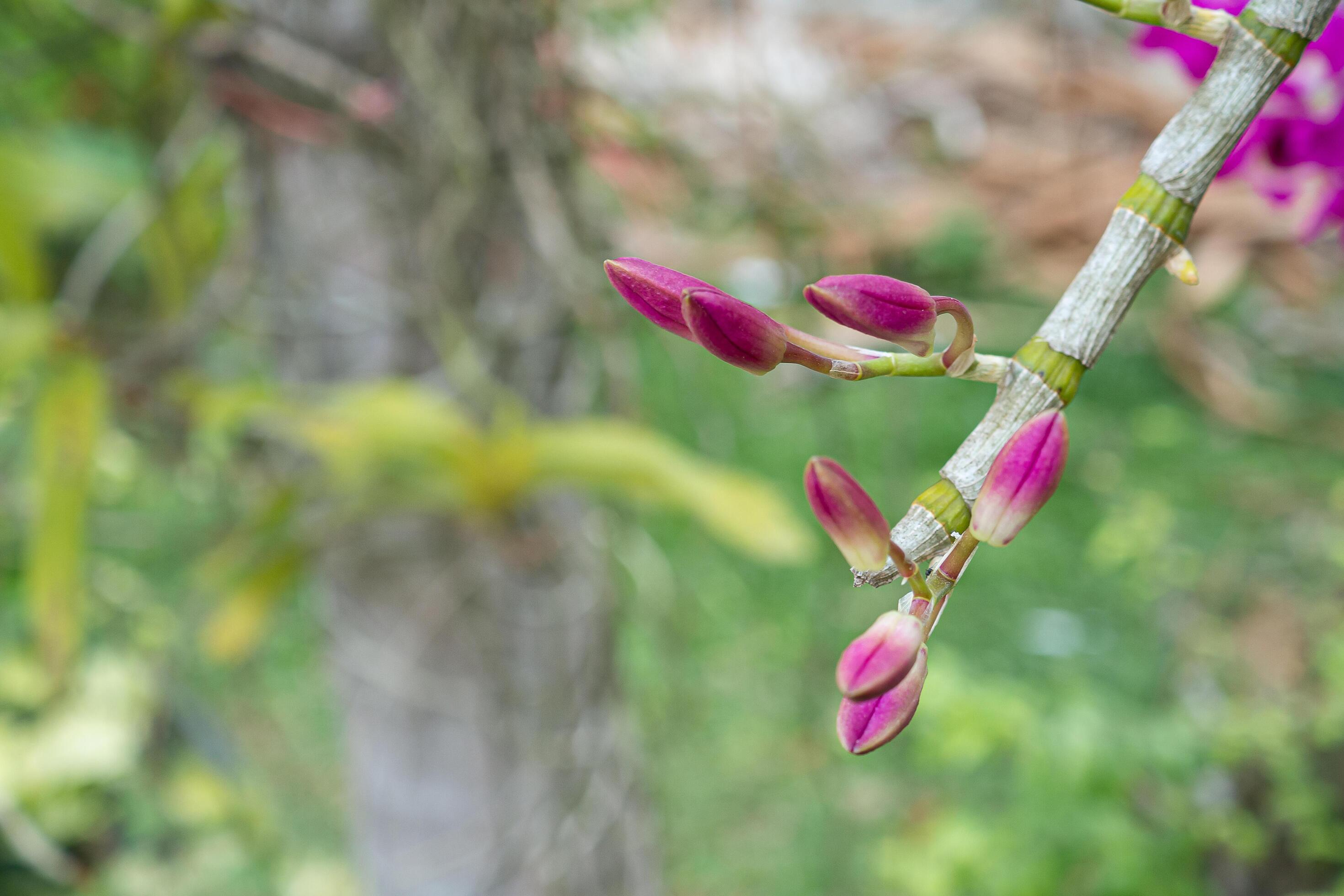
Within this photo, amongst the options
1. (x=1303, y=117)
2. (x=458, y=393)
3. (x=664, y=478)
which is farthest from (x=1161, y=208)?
(x=458, y=393)

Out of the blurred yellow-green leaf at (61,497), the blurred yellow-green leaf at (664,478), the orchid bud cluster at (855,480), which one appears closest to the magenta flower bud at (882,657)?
the orchid bud cluster at (855,480)

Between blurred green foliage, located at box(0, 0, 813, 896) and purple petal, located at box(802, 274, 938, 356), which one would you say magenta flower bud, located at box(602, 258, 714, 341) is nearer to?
purple petal, located at box(802, 274, 938, 356)

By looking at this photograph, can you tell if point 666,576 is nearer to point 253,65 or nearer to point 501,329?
point 501,329

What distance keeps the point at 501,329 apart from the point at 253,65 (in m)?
0.25

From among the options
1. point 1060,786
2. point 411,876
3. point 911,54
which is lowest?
point 411,876

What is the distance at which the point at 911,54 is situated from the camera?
75.4 inches

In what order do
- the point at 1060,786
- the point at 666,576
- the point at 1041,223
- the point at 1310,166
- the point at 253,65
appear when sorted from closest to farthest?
the point at 1310,166 → the point at 253,65 → the point at 1060,786 → the point at 666,576 → the point at 1041,223

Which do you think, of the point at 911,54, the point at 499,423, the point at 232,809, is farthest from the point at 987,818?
the point at 911,54

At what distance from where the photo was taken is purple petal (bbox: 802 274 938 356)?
127 millimetres

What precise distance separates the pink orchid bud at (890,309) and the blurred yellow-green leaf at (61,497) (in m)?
0.70

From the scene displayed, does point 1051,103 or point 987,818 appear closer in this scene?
point 987,818

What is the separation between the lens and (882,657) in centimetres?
12

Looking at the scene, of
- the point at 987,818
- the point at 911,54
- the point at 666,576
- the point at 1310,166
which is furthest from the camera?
the point at 911,54

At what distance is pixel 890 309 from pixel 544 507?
2.28 ft
